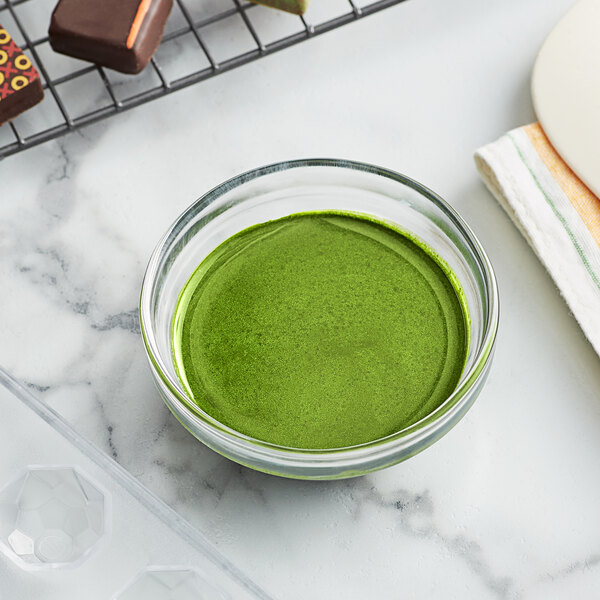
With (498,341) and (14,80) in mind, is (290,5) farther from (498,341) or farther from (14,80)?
(498,341)

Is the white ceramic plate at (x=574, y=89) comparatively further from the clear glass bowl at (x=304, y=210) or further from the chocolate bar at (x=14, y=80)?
the chocolate bar at (x=14, y=80)

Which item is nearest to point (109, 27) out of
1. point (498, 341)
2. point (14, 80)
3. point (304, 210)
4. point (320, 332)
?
point (14, 80)

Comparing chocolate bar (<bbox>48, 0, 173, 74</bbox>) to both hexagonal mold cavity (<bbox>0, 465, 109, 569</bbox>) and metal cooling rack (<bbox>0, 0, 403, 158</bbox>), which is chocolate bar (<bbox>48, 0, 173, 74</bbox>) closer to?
metal cooling rack (<bbox>0, 0, 403, 158</bbox>)

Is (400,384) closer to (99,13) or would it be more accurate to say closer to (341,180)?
(341,180)

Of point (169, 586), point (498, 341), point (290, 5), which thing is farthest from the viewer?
point (290, 5)

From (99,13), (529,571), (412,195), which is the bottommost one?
(529,571)

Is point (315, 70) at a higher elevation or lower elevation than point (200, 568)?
higher

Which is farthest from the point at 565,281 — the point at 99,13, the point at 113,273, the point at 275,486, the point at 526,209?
the point at 99,13

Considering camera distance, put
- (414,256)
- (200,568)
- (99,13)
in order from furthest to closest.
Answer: (99,13)
(414,256)
(200,568)

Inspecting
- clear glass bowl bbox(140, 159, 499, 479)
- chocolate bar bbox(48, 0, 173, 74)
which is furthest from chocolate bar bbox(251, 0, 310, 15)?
clear glass bowl bbox(140, 159, 499, 479)
